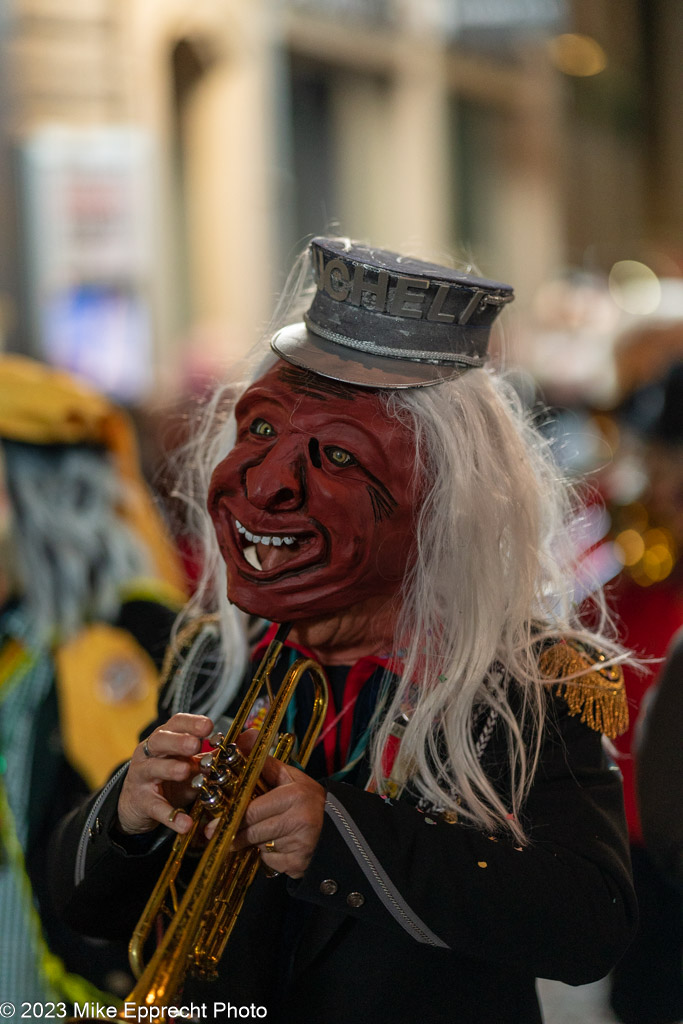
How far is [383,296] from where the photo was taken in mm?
1622

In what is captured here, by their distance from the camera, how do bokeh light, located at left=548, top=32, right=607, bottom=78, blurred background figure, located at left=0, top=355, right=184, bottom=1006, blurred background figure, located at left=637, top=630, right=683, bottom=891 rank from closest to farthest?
blurred background figure, located at left=637, top=630, right=683, bottom=891 < blurred background figure, located at left=0, top=355, right=184, bottom=1006 < bokeh light, located at left=548, top=32, right=607, bottom=78

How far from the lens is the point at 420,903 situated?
4.90 feet

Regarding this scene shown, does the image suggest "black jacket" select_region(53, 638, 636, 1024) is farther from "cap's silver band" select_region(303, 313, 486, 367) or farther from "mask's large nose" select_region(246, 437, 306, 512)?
"cap's silver band" select_region(303, 313, 486, 367)

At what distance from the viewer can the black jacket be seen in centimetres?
150

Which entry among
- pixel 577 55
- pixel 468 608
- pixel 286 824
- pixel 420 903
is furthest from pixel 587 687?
pixel 577 55

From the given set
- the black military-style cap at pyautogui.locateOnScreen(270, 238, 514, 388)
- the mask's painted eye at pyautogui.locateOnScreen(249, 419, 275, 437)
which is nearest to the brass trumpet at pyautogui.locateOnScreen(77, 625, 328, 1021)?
the mask's painted eye at pyautogui.locateOnScreen(249, 419, 275, 437)

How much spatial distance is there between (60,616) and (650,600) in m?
1.58

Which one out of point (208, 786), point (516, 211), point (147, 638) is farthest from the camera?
point (516, 211)

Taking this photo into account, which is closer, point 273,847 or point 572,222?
point 273,847

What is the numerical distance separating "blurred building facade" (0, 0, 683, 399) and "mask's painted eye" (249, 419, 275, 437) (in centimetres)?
497

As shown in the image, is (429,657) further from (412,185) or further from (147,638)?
(412,185)

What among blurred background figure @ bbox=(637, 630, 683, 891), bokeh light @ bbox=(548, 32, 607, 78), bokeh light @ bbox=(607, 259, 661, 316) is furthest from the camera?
bokeh light @ bbox=(548, 32, 607, 78)

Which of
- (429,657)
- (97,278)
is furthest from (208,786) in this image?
(97,278)

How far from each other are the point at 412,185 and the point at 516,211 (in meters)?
1.94
